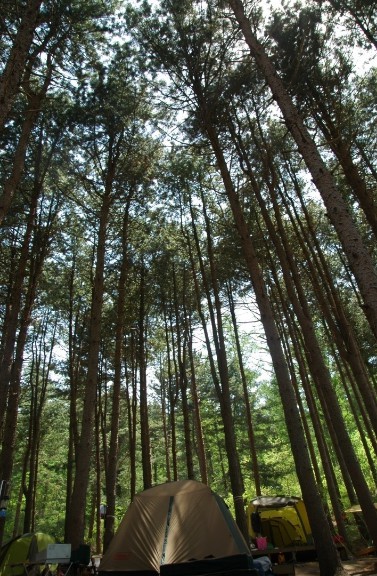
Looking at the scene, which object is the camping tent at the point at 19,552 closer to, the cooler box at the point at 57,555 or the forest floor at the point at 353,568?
the cooler box at the point at 57,555

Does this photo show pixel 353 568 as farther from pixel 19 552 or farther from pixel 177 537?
pixel 19 552

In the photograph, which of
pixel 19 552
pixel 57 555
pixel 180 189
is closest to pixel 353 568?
pixel 57 555

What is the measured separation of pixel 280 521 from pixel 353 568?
199cm

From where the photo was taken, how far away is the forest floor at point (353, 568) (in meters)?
6.97

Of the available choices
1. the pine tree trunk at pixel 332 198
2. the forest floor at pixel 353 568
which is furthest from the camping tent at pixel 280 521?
the pine tree trunk at pixel 332 198

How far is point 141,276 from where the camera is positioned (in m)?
14.9

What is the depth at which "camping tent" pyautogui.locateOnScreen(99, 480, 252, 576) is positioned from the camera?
16.4ft

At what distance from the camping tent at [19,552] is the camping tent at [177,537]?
3904mm

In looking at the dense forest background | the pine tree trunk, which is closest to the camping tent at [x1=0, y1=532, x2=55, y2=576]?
the dense forest background

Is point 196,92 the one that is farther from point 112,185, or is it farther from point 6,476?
point 6,476

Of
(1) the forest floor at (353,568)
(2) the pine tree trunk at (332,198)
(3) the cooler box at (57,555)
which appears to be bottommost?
(1) the forest floor at (353,568)

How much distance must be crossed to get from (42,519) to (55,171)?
943 inches

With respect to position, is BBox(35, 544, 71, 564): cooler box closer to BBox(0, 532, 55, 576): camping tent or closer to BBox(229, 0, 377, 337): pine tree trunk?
BBox(0, 532, 55, 576): camping tent

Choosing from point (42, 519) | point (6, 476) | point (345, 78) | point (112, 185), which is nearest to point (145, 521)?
point (6, 476)
